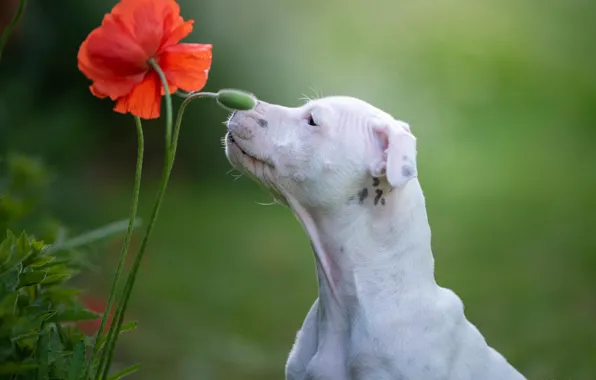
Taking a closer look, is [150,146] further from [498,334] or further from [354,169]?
[354,169]

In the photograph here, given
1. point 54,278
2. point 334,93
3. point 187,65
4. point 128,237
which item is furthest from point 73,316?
point 334,93

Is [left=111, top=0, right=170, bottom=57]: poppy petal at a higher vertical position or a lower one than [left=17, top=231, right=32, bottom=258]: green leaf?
higher

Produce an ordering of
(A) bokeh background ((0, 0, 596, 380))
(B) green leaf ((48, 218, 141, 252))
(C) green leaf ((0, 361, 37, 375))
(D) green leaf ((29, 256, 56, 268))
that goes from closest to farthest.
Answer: (C) green leaf ((0, 361, 37, 375))
(D) green leaf ((29, 256, 56, 268))
(B) green leaf ((48, 218, 141, 252))
(A) bokeh background ((0, 0, 596, 380))

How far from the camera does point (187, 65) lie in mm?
2127

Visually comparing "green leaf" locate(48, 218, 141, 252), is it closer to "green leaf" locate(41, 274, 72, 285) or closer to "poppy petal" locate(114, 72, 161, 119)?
"green leaf" locate(41, 274, 72, 285)

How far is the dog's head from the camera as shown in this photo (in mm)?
2525

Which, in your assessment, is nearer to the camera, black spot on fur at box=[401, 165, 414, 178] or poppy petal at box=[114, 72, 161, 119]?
poppy petal at box=[114, 72, 161, 119]

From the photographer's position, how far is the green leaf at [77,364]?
2012 mm

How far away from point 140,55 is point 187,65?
13 cm

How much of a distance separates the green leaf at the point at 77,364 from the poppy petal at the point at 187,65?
0.64 meters

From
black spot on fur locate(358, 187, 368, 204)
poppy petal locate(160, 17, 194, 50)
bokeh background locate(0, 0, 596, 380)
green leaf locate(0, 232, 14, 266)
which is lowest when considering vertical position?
bokeh background locate(0, 0, 596, 380)

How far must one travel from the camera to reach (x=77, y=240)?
308 cm

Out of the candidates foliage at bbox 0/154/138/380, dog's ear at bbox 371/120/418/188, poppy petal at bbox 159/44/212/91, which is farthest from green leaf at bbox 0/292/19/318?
dog's ear at bbox 371/120/418/188

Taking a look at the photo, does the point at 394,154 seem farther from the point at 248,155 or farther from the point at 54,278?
the point at 54,278
